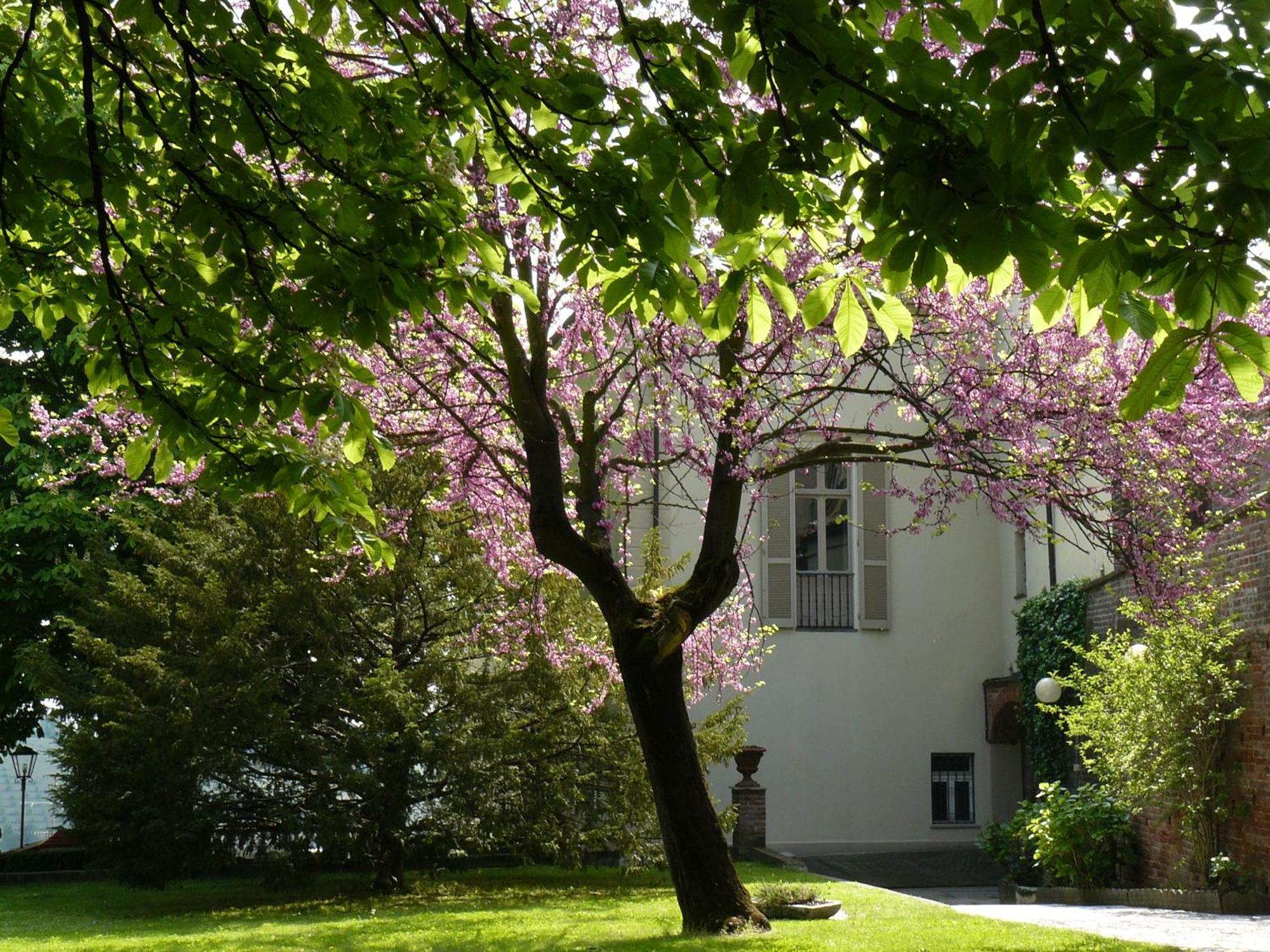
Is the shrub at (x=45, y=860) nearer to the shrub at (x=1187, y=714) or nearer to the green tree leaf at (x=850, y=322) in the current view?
the shrub at (x=1187, y=714)

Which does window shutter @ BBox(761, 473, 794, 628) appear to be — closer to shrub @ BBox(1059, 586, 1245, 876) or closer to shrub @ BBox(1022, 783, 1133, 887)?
shrub @ BBox(1022, 783, 1133, 887)

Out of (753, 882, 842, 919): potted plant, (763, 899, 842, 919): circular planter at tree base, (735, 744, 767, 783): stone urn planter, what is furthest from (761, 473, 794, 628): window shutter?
(763, 899, 842, 919): circular planter at tree base

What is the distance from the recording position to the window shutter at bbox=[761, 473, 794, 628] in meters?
21.0

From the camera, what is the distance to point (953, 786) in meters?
21.4

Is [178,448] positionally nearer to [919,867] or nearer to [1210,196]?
[1210,196]

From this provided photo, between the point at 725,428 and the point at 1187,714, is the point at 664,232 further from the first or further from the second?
the point at 1187,714

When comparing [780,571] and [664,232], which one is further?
[780,571]

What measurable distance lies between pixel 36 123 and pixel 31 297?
4.16ft

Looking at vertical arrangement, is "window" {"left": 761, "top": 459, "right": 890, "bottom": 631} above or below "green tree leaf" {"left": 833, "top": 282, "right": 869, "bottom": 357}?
above

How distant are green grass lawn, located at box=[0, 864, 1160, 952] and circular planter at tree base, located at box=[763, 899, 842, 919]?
22cm

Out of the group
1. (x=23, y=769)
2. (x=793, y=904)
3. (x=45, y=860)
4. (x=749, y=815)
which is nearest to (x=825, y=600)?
(x=749, y=815)

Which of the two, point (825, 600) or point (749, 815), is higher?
point (825, 600)

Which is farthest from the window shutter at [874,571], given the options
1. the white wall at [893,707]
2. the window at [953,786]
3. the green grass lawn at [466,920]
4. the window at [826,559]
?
the green grass lawn at [466,920]

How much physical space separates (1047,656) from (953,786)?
387 centimetres
